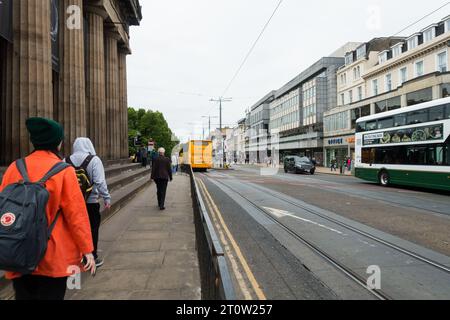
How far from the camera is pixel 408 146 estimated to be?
15.4 meters

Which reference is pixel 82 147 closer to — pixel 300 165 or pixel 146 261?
pixel 146 261

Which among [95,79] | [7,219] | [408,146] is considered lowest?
[7,219]

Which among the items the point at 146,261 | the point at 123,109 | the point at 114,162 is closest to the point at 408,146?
the point at 146,261

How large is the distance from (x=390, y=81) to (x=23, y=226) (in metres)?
36.1

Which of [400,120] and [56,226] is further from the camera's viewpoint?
[400,120]

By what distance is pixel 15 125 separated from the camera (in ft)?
26.6

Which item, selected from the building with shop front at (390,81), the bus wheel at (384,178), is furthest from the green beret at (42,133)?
the building with shop front at (390,81)

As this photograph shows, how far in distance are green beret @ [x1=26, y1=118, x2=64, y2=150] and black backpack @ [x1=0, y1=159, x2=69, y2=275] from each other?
31 centimetres

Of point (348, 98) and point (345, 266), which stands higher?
point (348, 98)

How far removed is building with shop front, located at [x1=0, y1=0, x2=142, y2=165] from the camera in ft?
26.7

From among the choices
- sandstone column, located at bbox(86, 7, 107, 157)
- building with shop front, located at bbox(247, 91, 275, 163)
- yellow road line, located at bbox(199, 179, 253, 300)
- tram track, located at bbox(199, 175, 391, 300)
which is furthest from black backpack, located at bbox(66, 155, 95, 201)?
→ building with shop front, located at bbox(247, 91, 275, 163)

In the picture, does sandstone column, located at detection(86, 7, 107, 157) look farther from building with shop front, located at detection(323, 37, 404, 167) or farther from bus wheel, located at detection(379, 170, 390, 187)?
building with shop front, located at detection(323, 37, 404, 167)

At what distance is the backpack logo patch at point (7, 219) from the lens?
173cm
